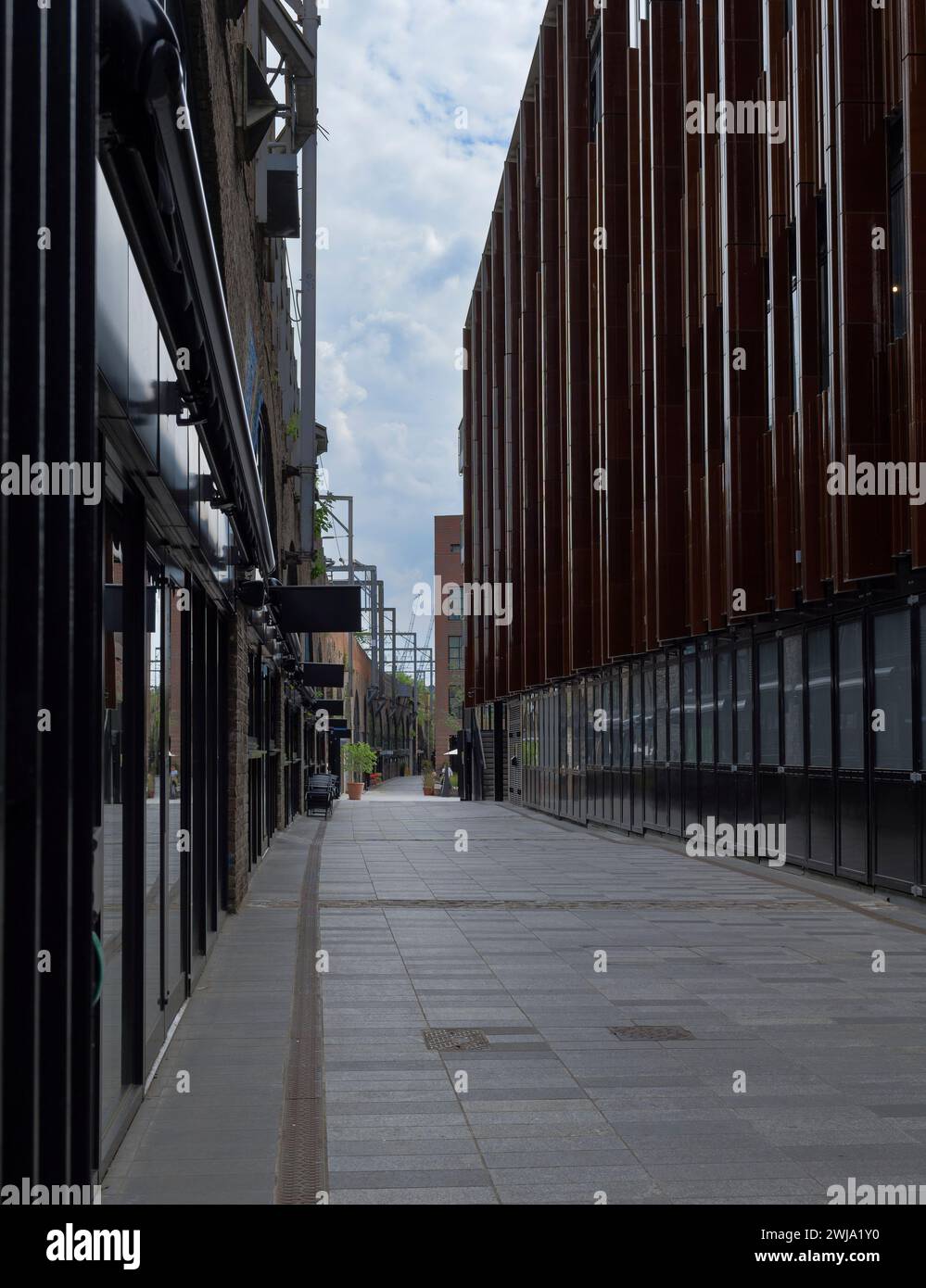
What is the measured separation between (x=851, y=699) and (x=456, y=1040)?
32.0ft

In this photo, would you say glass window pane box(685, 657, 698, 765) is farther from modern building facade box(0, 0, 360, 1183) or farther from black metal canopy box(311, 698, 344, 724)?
black metal canopy box(311, 698, 344, 724)

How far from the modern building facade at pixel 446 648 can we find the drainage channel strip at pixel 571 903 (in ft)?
347

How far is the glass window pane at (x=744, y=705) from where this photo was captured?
816 inches

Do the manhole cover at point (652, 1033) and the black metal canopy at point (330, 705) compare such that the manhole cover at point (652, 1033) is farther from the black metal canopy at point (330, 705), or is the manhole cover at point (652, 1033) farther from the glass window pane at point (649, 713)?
the black metal canopy at point (330, 705)

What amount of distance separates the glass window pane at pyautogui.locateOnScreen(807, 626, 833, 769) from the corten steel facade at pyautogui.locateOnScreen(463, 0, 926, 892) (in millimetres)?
52

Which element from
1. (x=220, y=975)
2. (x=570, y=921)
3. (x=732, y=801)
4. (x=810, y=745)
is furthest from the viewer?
(x=732, y=801)

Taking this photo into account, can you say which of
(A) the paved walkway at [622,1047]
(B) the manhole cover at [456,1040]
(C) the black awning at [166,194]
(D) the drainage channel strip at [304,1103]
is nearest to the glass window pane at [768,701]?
(A) the paved walkway at [622,1047]

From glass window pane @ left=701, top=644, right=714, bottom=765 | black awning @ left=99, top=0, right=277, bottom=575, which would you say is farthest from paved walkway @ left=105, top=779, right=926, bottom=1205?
glass window pane @ left=701, top=644, right=714, bottom=765

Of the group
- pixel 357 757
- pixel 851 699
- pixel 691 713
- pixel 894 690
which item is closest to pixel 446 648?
pixel 357 757

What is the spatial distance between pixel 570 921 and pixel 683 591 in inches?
426

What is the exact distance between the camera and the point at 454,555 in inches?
4875

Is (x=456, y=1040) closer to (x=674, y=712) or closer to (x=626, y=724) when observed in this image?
(x=674, y=712)
